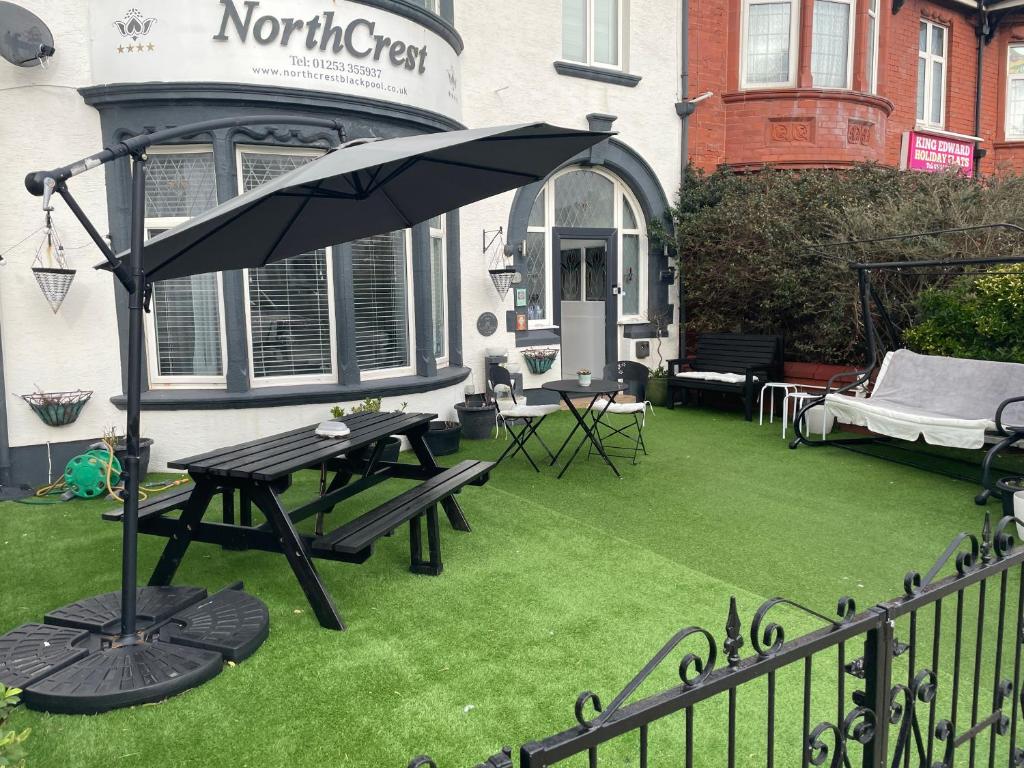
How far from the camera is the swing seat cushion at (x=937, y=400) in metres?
5.80

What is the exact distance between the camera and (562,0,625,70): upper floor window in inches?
371

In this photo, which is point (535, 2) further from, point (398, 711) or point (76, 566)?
point (398, 711)

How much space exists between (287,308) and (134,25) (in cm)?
244

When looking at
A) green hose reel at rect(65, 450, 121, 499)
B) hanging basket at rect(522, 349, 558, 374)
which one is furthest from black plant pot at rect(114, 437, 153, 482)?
hanging basket at rect(522, 349, 558, 374)

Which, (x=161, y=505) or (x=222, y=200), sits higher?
(x=222, y=200)

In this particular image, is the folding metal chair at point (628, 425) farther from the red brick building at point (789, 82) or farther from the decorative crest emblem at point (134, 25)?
the decorative crest emblem at point (134, 25)

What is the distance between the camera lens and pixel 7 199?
229 inches

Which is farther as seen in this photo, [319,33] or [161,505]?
[319,33]

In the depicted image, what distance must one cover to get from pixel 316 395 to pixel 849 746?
5.04m

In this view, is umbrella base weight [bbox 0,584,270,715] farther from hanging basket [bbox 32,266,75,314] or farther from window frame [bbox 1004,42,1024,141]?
window frame [bbox 1004,42,1024,141]

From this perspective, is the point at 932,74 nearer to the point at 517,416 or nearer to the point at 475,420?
the point at 475,420

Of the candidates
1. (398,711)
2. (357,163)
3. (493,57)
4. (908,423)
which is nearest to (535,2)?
(493,57)

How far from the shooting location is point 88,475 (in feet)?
19.0

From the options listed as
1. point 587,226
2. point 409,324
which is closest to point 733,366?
point 587,226
